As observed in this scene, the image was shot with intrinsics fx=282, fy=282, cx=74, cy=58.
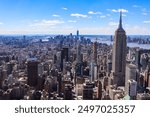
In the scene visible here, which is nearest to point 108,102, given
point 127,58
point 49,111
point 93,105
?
point 93,105

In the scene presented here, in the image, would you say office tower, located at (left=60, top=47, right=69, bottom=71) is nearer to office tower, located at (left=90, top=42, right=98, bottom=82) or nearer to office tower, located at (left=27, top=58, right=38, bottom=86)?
office tower, located at (left=90, top=42, right=98, bottom=82)

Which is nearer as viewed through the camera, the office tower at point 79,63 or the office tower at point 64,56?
the office tower at point 64,56

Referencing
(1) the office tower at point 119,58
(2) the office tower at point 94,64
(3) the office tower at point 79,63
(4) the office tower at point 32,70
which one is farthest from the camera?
(3) the office tower at point 79,63

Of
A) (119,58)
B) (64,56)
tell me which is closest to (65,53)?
(64,56)

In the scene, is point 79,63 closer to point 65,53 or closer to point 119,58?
point 65,53

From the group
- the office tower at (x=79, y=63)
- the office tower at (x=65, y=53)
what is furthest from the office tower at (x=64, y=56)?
the office tower at (x=79, y=63)

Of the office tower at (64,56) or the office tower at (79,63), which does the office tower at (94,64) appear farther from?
the office tower at (64,56)

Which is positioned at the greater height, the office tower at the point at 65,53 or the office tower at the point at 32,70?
the office tower at the point at 65,53

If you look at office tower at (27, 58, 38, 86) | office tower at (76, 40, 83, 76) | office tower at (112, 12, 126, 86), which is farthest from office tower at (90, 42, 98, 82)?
office tower at (27, 58, 38, 86)

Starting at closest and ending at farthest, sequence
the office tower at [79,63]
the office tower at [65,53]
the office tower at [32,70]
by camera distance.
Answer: the office tower at [32,70] → the office tower at [65,53] → the office tower at [79,63]
